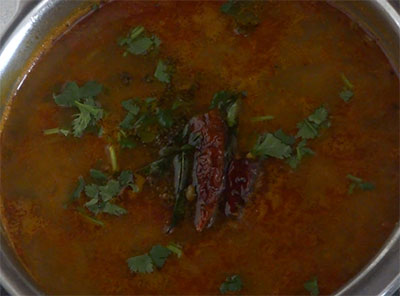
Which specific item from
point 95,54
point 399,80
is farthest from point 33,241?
point 399,80

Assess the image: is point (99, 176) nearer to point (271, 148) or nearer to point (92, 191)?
point (92, 191)

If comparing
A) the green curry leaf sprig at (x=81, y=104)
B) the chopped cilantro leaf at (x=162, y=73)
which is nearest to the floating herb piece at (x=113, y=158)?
the green curry leaf sprig at (x=81, y=104)

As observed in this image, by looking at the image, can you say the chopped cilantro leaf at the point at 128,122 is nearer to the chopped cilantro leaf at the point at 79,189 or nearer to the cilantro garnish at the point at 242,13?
the chopped cilantro leaf at the point at 79,189

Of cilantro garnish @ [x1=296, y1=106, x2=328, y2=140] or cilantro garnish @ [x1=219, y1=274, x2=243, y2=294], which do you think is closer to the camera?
cilantro garnish @ [x1=219, y1=274, x2=243, y2=294]

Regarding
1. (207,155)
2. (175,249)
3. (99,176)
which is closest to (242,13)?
(207,155)

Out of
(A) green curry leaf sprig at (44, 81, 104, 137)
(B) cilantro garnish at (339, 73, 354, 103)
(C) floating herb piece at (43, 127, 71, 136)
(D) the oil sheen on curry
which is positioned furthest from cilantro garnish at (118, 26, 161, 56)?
(B) cilantro garnish at (339, 73, 354, 103)

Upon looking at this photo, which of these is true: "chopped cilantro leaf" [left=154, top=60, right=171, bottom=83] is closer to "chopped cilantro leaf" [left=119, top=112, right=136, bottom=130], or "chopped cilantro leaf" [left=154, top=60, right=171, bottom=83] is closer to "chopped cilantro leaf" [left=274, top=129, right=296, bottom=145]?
"chopped cilantro leaf" [left=119, top=112, right=136, bottom=130]
